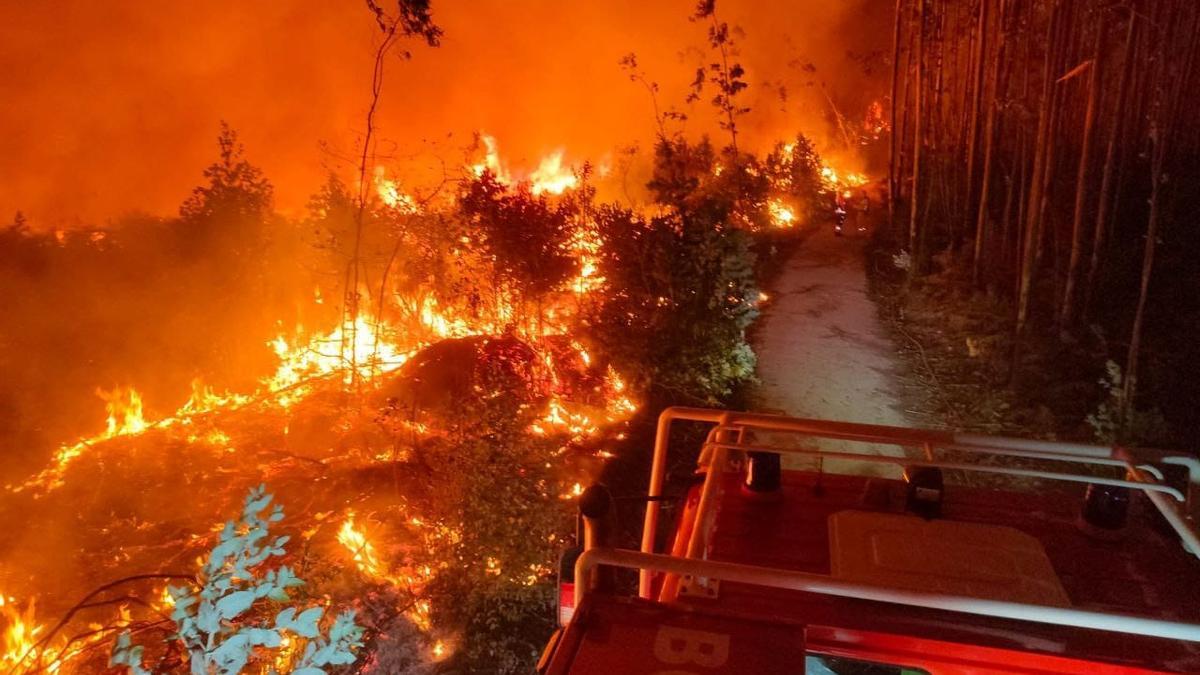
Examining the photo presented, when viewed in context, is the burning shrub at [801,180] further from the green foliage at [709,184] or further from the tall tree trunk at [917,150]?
the tall tree trunk at [917,150]

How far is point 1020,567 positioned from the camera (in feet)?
8.25

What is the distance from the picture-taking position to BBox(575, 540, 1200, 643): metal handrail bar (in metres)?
1.65

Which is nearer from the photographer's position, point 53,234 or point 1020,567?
point 1020,567

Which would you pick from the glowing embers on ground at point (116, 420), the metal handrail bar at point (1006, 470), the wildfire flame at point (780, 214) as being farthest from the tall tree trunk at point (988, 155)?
the glowing embers on ground at point (116, 420)

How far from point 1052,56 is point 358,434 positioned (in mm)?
12899

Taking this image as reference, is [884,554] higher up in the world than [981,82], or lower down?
lower down

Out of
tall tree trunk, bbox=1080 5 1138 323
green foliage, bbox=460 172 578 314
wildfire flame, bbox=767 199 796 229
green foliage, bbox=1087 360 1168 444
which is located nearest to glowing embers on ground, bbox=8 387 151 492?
green foliage, bbox=460 172 578 314

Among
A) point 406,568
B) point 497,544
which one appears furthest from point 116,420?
point 497,544

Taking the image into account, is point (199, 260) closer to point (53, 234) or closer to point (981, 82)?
point (53, 234)

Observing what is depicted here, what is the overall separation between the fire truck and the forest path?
163 inches

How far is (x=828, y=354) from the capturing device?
435 inches

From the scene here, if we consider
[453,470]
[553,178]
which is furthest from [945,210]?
[453,470]

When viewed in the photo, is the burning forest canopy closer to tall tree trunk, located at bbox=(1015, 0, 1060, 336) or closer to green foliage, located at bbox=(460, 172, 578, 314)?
green foliage, located at bbox=(460, 172, 578, 314)

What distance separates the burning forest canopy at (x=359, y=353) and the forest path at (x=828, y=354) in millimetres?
1000
